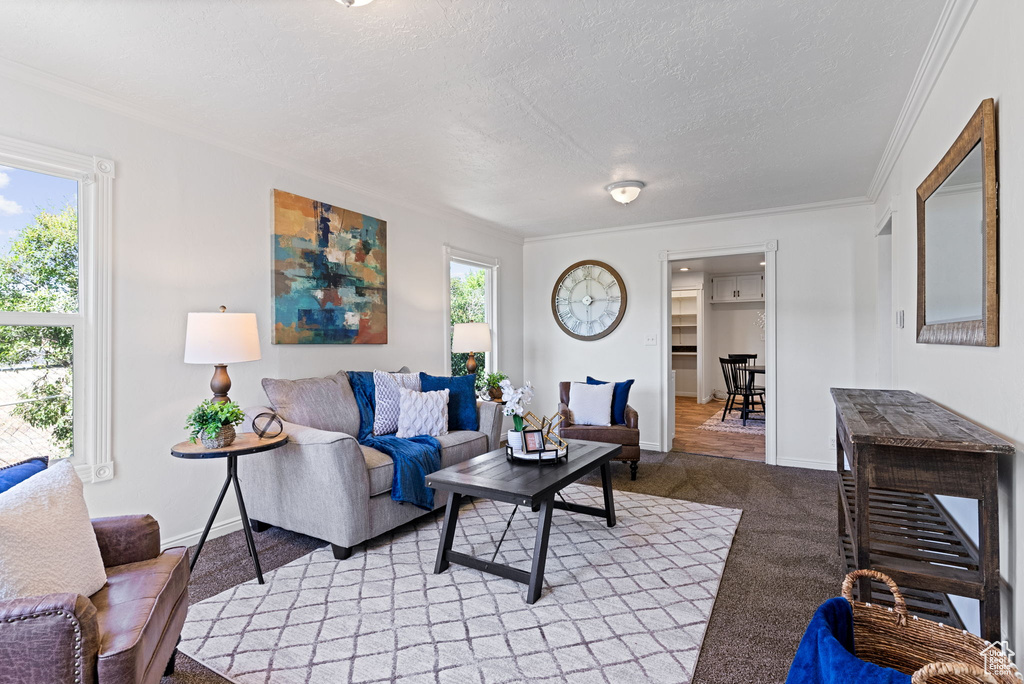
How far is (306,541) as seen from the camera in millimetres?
3023

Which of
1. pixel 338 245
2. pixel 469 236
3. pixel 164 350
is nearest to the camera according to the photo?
pixel 164 350

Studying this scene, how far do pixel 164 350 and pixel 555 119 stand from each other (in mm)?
2509

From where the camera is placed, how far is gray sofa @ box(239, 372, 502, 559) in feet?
8.88

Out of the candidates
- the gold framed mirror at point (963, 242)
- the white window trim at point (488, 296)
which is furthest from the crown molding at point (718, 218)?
the gold framed mirror at point (963, 242)

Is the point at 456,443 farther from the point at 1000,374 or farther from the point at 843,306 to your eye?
the point at 843,306

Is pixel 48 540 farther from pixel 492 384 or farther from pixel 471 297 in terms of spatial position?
pixel 471 297

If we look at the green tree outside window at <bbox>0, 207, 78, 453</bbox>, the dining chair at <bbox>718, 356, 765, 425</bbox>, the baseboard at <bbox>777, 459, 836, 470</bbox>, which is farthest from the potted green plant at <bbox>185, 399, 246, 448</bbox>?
the dining chair at <bbox>718, 356, 765, 425</bbox>

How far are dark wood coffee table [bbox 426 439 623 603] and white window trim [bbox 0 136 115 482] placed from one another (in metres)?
1.66

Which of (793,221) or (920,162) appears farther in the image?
(793,221)

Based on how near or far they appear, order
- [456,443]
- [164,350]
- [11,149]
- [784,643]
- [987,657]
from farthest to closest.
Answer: [456,443] → [164,350] → [11,149] → [784,643] → [987,657]

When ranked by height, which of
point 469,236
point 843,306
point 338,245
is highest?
point 469,236

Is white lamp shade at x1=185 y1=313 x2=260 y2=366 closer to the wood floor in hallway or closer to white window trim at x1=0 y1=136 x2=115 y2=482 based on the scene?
white window trim at x1=0 y1=136 x2=115 y2=482

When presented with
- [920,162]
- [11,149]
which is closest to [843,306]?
[920,162]

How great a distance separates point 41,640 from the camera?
1.17m
